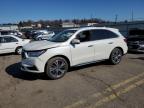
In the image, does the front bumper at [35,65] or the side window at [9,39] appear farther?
the side window at [9,39]

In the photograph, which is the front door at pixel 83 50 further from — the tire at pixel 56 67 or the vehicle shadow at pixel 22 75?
the vehicle shadow at pixel 22 75

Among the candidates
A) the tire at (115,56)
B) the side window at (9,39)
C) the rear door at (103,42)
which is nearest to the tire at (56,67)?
the rear door at (103,42)

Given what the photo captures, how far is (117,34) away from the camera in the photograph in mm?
8812

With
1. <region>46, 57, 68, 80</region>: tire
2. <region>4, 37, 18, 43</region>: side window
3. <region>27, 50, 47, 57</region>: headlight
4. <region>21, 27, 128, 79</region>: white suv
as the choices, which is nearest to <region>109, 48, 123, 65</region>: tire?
<region>21, 27, 128, 79</region>: white suv

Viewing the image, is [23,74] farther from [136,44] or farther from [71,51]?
[136,44]

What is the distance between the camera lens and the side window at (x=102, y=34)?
8.03 meters

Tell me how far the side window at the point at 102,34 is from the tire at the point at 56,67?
5.55 feet

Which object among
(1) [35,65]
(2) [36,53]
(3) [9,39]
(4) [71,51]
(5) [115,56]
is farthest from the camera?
(3) [9,39]

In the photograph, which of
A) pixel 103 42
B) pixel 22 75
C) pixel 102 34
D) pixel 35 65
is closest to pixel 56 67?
pixel 35 65

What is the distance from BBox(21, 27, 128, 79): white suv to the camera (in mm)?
6680

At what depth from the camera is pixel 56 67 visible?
6.86 meters

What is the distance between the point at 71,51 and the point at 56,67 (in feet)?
2.59

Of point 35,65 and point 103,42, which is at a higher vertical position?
point 103,42

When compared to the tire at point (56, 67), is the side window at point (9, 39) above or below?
above
